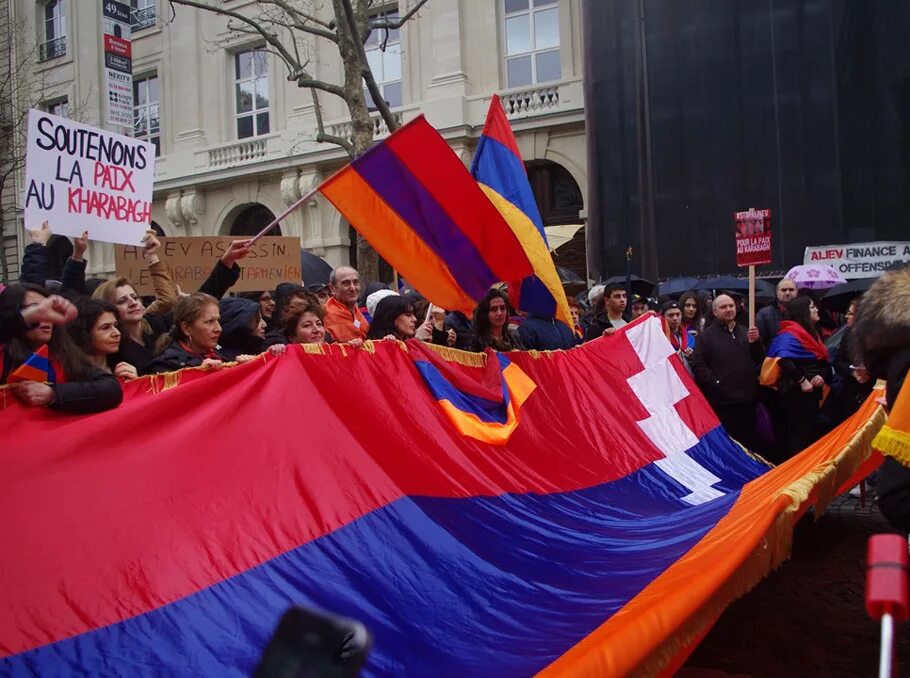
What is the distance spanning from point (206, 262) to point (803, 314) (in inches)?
205

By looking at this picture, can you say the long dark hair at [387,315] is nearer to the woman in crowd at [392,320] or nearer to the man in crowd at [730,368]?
the woman in crowd at [392,320]

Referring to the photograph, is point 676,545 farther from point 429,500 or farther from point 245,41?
point 245,41

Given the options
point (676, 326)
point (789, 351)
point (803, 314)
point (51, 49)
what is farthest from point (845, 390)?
point (51, 49)

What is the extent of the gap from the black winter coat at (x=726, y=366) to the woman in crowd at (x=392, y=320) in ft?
9.59

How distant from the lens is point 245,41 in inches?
830

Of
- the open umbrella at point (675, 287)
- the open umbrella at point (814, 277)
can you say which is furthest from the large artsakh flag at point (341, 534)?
the open umbrella at point (675, 287)

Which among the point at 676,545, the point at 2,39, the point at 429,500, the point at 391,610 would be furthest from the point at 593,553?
the point at 2,39

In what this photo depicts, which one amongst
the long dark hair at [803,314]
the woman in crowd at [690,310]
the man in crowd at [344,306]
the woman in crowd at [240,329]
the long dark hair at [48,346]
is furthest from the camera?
the woman in crowd at [690,310]

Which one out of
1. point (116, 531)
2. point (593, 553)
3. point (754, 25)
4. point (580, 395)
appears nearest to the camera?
point (116, 531)

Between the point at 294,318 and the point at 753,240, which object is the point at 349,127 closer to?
the point at 753,240

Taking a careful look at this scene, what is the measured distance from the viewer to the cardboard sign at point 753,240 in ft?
25.7

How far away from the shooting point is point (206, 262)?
767 centimetres

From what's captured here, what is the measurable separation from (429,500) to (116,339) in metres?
1.54

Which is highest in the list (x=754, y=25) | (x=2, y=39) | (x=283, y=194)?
(x=2, y=39)
